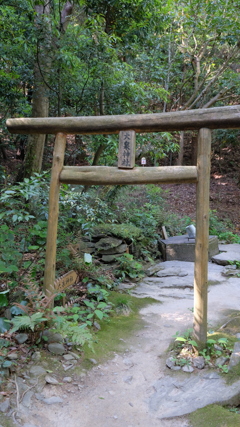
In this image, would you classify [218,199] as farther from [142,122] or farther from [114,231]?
[142,122]

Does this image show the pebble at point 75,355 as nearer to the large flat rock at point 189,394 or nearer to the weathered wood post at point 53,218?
the weathered wood post at point 53,218

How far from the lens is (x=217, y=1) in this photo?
8.14m

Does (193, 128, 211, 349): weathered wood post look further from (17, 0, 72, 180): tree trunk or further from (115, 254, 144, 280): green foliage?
(17, 0, 72, 180): tree trunk

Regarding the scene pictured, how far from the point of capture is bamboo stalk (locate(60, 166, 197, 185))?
3.49 metres

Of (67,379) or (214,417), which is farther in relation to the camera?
(67,379)

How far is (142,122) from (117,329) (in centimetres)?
272

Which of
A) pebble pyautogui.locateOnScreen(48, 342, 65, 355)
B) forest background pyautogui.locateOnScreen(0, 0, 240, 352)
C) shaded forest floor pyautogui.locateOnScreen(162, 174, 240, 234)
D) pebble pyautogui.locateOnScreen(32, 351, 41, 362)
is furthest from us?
shaded forest floor pyautogui.locateOnScreen(162, 174, 240, 234)

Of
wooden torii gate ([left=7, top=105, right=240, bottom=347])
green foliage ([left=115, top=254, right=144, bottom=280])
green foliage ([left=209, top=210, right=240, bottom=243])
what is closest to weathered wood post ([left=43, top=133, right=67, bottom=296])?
wooden torii gate ([left=7, top=105, right=240, bottom=347])

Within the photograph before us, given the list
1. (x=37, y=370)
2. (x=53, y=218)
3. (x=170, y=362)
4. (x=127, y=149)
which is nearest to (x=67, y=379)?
(x=37, y=370)

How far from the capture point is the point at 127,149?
142 inches

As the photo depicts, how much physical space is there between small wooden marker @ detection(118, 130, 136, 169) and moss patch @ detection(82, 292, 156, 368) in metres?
2.09

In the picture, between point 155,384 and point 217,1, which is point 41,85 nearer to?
point 217,1

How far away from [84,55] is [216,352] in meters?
5.52

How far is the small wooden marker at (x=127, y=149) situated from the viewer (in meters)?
3.59
